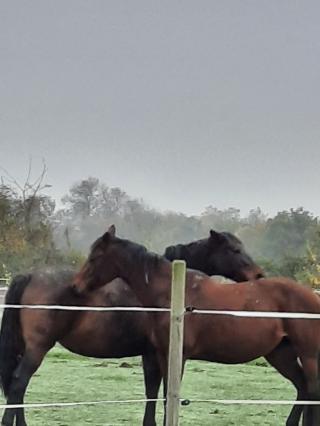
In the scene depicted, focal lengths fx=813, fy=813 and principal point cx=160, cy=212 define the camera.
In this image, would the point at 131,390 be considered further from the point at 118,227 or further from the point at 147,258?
the point at 118,227

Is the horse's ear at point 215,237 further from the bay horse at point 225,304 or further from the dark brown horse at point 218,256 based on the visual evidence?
the bay horse at point 225,304

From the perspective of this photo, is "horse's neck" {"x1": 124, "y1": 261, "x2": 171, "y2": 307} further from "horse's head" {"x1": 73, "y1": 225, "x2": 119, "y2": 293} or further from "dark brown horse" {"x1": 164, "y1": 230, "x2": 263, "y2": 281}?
"dark brown horse" {"x1": 164, "y1": 230, "x2": 263, "y2": 281}

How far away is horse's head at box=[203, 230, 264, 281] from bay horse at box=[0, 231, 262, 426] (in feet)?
Result: 2.60

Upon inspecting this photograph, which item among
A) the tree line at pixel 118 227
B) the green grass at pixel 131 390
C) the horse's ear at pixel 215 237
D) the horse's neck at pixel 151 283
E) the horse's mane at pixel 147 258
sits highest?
the tree line at pixel 118 227

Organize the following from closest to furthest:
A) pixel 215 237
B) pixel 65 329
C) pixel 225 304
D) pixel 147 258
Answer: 1. pixel 225 304
2. pixel 147 258
3. pixel 65 329
4. pixel 215 237

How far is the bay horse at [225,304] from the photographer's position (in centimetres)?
525

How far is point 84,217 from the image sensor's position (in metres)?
29.1

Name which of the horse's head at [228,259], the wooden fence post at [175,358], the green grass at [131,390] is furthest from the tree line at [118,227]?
the wooden fence post at [175,358]

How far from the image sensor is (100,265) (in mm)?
5551

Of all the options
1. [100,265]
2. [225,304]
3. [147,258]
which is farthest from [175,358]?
[100,265]

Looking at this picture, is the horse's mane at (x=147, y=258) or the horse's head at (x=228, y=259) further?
the horse's head at (x=228, y=259)

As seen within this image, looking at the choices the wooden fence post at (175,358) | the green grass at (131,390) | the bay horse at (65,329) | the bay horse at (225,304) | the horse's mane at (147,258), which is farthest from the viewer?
the green grass at (131,390)

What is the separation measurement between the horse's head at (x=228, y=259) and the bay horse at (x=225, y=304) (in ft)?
2.45

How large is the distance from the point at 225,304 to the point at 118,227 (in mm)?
22447
